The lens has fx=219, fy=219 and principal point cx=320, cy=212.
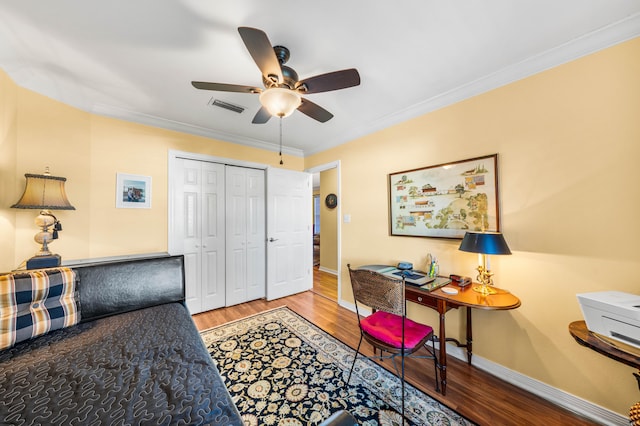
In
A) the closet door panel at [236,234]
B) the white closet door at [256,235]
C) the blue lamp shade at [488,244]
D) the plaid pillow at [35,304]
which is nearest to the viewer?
the plaid pillow at [35,304]

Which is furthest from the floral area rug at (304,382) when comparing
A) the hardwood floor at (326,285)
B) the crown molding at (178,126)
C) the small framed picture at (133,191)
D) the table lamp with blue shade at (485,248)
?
the crown molding at (178,126)

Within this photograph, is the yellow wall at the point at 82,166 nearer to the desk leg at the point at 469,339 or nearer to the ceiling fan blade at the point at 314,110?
the ceiling fan blade at the point at 314,110

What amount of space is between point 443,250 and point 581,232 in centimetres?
93

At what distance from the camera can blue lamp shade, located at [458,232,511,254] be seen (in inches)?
63.8

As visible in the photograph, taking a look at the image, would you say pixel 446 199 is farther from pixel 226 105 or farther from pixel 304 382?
pixel 226 105

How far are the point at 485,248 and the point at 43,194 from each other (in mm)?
3576

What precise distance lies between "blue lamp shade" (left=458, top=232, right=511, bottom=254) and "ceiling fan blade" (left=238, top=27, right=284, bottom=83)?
186 centimetres

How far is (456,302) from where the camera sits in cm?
163

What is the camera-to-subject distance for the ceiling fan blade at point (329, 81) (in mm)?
1413

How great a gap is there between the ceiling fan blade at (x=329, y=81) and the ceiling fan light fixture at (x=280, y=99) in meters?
0.09

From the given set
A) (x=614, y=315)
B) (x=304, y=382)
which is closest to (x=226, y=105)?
(x=304, y=382)

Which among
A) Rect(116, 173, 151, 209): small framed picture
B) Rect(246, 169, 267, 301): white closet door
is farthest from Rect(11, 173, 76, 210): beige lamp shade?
Rect(246, 169, 267, 301): white closet door

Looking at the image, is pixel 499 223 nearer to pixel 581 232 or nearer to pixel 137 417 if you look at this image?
pixel 581 232

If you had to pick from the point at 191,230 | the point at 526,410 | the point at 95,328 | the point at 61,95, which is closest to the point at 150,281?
the point at 95,328
